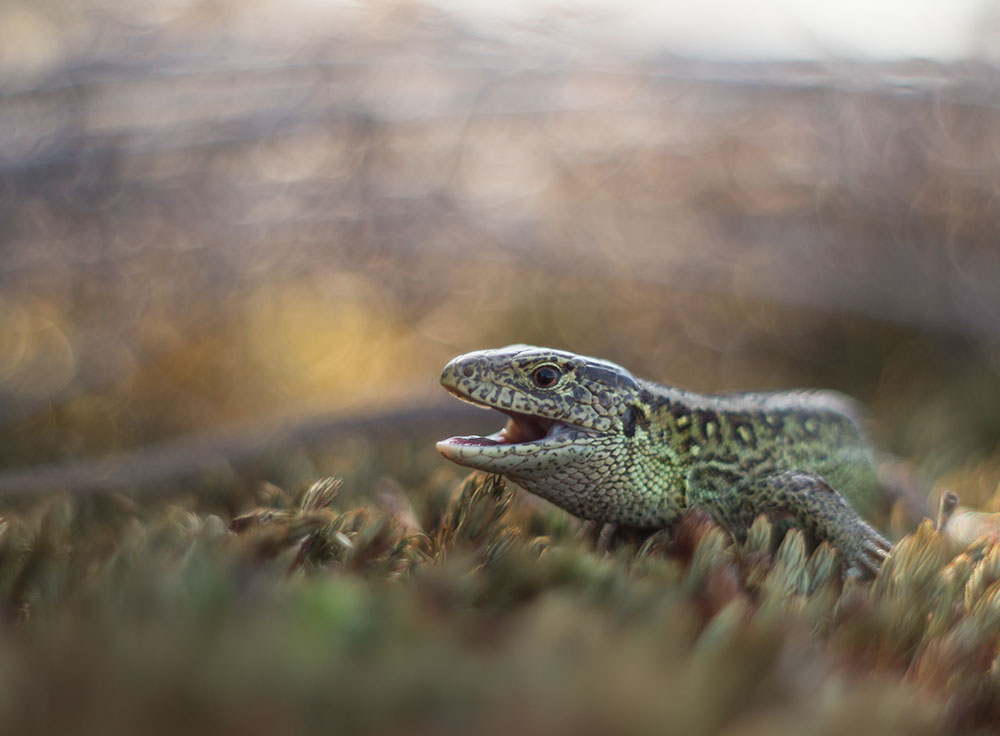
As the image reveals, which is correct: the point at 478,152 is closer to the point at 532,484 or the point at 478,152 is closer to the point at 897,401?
the point at 532,484

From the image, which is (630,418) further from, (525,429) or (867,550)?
(867,550)

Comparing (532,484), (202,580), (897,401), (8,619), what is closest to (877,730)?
(202,580)

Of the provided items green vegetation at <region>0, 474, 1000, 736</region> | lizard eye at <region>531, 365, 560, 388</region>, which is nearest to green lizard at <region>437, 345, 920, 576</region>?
lizard eye at <region>531, 365, 560, 388</region>

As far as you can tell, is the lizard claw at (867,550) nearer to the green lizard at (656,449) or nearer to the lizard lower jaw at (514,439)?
the green lizard at (656,449)

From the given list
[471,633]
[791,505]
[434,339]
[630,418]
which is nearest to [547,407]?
[630,418]

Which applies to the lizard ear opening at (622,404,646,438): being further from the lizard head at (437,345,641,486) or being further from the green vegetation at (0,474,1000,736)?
the green vegetation at (0,474,1000,736)

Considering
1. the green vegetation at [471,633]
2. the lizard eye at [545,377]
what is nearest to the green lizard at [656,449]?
the lizard eye at [545,377]

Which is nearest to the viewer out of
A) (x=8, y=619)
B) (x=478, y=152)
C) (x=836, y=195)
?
(x=8, y=619)
